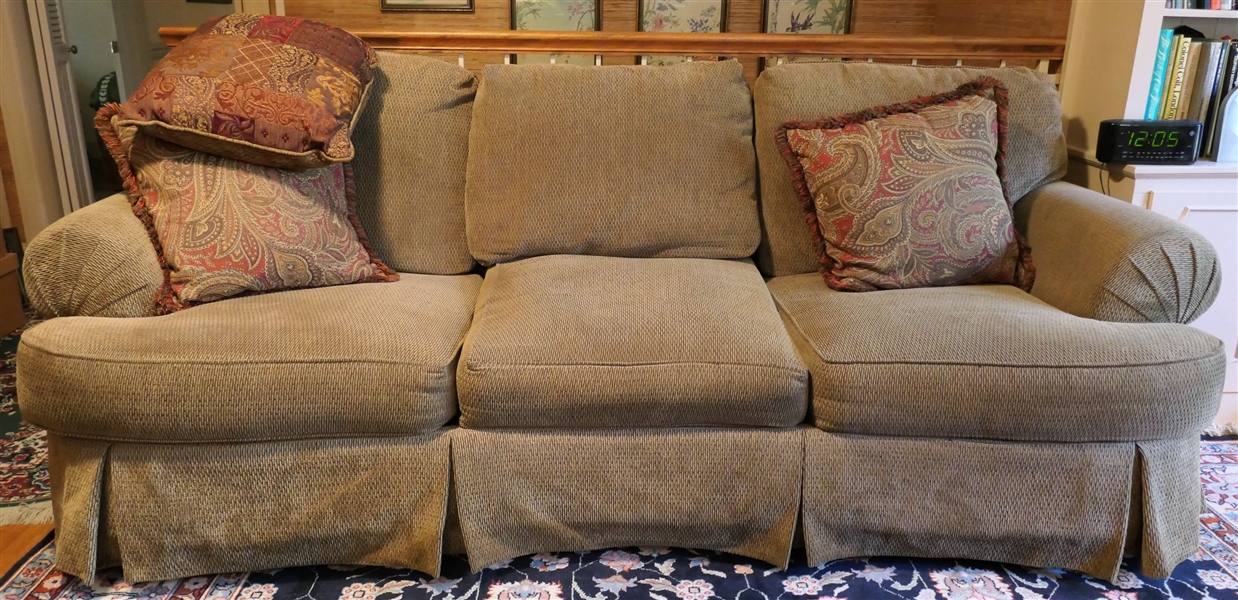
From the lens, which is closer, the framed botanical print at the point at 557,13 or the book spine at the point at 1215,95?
the book spine at the point at 1215,95

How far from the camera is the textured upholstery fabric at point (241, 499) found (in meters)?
1.49

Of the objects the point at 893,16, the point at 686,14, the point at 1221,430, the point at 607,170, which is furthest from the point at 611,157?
the point at 893,16

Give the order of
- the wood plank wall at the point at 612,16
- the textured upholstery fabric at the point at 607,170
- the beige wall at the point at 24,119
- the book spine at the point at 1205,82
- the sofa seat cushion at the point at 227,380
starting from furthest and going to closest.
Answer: the wood plank wall at the point at 612,16 → the beige wall at the point at 24,119 → the book spine at the point at 1205,82 → the textured upholstery fabric at the point at 607,170 → the sofa seat cushion at the point at 227,380

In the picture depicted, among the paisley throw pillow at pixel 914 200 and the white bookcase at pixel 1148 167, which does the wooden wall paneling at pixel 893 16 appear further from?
the paisley throw pillow at pixel 914 200

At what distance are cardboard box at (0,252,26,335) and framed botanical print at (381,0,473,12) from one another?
1967mm

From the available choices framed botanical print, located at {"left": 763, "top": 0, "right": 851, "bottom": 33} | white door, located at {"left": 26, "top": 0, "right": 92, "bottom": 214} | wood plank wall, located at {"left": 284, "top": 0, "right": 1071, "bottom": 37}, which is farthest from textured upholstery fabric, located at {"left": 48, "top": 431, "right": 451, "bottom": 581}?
framed botanical print, located at {"left": 763, "top": 0, "right": 851, "bottom": 33}

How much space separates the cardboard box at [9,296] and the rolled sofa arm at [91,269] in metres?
1.43

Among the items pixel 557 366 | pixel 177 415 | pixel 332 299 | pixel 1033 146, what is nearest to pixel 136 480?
pixel 177 415

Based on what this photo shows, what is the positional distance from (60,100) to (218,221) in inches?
81.8

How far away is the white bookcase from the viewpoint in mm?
2033

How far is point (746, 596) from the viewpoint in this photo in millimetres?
1518

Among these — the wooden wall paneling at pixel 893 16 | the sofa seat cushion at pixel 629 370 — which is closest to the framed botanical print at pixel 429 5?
the wooden wall paneling at pixel 893 16

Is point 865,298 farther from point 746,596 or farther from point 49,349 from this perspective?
point 49,349

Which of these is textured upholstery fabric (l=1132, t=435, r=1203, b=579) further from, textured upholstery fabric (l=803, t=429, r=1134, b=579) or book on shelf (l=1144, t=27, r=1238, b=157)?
book on shelf (l=1144, t=27, r=1238, b=157)
